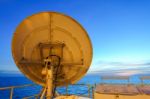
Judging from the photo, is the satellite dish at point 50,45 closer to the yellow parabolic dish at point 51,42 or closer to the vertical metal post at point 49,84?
the yellow parabolic dish at point 51,42

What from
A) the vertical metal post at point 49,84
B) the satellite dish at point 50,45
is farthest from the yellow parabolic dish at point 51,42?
the vertical metal post at point 49,84

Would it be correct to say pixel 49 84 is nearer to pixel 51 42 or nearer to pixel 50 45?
pixel 50 45

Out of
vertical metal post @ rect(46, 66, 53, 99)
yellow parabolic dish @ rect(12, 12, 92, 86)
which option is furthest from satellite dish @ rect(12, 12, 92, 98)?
vertical metal post @ rect(46, 66, 53, 99)

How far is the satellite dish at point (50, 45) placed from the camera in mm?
9352

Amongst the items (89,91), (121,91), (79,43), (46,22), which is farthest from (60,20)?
(121,91)

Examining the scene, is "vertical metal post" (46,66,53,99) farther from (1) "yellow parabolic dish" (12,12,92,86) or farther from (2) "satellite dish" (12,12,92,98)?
(1) "yellow parabolic dish" (12,12,92,86)

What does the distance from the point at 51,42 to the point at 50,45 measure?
0.47 ft

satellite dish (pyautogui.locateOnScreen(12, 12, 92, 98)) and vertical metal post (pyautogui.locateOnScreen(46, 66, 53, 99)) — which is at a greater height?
satellite dish (pyautogui.locateOnScreen(12, 12, 92, 98))

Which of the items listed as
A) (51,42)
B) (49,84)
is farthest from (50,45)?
(49,84)

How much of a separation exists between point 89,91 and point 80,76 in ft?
5.13

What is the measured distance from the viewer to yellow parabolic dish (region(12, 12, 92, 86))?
9352 mm

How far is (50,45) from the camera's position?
9578 millimetres

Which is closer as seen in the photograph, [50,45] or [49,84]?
[49,84]

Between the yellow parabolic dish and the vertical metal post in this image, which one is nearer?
the vertical metal post
